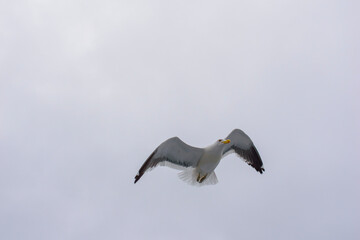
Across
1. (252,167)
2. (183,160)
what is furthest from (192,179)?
(252,167)

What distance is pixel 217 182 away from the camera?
1823 cm

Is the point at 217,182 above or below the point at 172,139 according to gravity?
below

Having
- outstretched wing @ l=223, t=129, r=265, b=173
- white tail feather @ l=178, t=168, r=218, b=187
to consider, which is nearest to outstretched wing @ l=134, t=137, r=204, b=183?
white tail feather @ l=178, t=168, r=218, b=187

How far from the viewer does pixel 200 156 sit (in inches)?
697

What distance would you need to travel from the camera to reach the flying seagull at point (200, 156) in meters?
17.3

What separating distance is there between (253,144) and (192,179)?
2304mm

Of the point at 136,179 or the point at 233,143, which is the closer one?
the point at 136,179

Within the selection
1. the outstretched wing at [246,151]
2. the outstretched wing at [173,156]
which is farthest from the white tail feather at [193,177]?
the outstretched wing at [246,151]

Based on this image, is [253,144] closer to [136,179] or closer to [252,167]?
[252,167]

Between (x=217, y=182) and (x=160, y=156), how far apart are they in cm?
208

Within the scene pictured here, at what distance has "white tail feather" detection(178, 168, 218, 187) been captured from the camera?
59.4 feet

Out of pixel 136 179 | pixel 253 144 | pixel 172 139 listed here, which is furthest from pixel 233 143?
pixel 136 179

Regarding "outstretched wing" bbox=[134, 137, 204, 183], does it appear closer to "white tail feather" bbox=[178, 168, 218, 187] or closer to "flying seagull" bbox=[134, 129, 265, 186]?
"flying seagull" bbox=[134, 129, 265, 186]

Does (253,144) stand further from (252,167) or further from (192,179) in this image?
(192,179)
